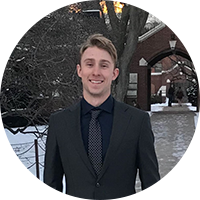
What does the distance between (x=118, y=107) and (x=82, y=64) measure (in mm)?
299

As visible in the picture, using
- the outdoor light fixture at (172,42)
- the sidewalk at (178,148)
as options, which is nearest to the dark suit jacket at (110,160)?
the sidewalk at (178,148)

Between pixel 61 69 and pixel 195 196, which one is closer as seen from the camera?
pixel 195 196

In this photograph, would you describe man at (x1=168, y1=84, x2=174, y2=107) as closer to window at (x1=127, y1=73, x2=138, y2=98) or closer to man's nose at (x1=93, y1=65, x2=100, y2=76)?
window at (x1=127, y1=73, x2=138, y2=98)

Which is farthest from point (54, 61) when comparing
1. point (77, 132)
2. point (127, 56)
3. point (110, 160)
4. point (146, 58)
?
point (110, 160)

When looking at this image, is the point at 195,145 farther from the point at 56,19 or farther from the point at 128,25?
the point at 56,19

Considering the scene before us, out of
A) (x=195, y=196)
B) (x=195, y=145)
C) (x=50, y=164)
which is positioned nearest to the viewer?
(x=50, y=164)

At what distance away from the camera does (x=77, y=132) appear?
1701mm

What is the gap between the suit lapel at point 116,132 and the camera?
5.43 ft

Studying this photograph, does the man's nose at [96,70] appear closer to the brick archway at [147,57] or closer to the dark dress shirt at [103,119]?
the dark dress shirt at [103,119]

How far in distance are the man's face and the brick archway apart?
131 cm

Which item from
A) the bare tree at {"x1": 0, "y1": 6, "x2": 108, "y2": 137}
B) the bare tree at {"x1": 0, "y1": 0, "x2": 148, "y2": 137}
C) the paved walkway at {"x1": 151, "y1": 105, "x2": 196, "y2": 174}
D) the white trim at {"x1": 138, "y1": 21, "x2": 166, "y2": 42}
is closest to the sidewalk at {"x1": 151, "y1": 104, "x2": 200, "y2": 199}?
the paved walkway at {"x1": 151, "y1": 105, "x2": 196, "y2": 174}

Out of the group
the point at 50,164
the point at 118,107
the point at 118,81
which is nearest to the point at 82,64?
the point at 118,107

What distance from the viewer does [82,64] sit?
178cm

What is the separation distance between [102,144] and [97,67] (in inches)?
15.8
